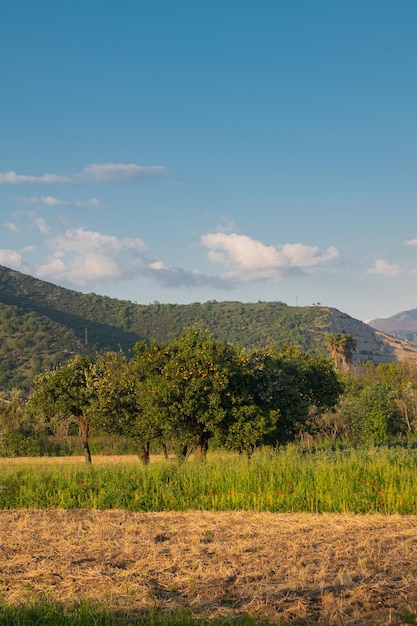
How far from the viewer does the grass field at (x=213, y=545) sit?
8.13 m

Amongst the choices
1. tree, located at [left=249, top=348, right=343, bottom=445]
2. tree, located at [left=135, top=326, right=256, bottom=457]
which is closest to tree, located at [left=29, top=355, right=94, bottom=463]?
tree, located at [left=135, top=326, right=256, bottom=457]

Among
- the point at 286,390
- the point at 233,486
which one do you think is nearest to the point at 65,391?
the point at 286,390

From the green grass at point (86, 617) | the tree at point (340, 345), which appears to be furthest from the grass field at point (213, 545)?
the tree at point (340, 345)

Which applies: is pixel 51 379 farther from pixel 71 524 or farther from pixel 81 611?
pixel 81 611

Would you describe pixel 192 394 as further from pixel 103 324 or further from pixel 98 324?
pixel 103 324

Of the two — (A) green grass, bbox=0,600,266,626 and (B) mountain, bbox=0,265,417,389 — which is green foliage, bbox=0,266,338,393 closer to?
(B) mountain, bbox=0,265,417,389

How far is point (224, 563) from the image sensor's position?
10555 mm

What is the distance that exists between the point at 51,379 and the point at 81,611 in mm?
36011

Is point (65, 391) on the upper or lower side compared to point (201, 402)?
upper

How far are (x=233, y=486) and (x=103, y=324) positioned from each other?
4971 inches

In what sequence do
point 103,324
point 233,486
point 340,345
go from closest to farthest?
point 233,486 < point 340,345 < point 103,324

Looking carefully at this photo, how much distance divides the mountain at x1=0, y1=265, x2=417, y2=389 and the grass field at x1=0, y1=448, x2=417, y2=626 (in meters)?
68.1

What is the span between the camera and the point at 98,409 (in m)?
38.6

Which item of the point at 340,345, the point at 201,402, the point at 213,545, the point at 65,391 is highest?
the point at 340,345
